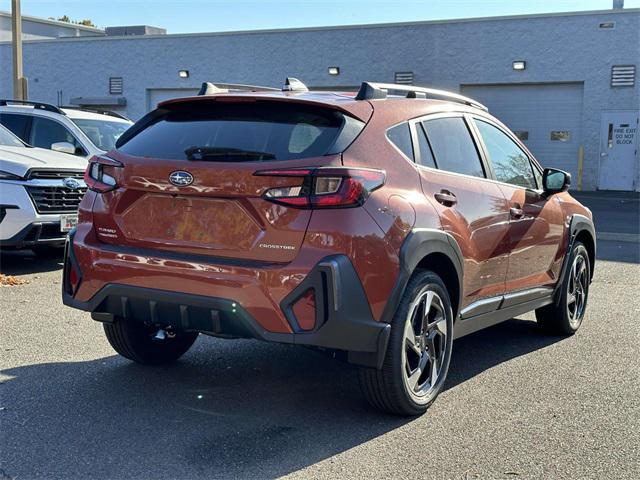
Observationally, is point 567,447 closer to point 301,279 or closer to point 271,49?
point 301,279

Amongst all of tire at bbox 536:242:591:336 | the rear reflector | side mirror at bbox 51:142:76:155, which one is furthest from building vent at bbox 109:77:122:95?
the rear reflector

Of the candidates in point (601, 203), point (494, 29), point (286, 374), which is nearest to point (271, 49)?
point (494, 29)

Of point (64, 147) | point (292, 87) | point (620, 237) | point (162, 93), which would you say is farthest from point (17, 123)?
point (162, 93)

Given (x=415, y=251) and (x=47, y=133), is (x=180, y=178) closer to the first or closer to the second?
(x=415, y=251)

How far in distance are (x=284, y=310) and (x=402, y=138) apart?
130 cm

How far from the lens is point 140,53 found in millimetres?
31328

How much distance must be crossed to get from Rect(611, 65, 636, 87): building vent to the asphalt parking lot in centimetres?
2014

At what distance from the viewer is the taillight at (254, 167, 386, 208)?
3.69 meters

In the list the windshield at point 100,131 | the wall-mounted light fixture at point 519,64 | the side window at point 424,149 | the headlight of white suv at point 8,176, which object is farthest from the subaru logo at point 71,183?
the wall-mounted light fixture at point 519,64

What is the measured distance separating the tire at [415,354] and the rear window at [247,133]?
0.90 m

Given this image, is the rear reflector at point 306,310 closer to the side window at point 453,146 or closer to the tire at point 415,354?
the tire at point 415,354

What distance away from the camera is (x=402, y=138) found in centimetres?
434

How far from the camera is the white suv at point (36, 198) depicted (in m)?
7.96

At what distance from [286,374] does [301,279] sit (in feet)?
4.94
